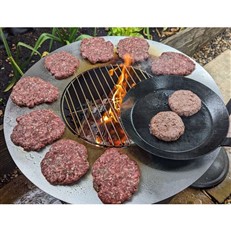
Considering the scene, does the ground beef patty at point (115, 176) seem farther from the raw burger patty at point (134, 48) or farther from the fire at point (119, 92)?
the raw burger patty at point (134, 48)

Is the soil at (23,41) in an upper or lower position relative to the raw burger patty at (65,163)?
lower

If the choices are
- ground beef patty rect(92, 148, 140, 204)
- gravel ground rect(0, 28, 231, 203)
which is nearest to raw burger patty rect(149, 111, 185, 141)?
ground beef patty rect(92, 148, 140, 204)

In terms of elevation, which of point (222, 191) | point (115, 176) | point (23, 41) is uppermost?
point (115, 176)

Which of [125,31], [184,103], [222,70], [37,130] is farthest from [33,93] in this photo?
[222,70]

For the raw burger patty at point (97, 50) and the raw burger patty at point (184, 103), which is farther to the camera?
the raw burger patty at point (97, 50)

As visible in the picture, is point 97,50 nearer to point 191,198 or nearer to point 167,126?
point 167,126

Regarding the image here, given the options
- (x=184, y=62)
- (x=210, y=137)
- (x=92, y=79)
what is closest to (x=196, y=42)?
(x=184, y=62)

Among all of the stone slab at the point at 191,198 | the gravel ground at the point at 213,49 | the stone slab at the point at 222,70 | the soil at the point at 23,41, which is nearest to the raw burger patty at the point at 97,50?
the soil at the point at 23,41
